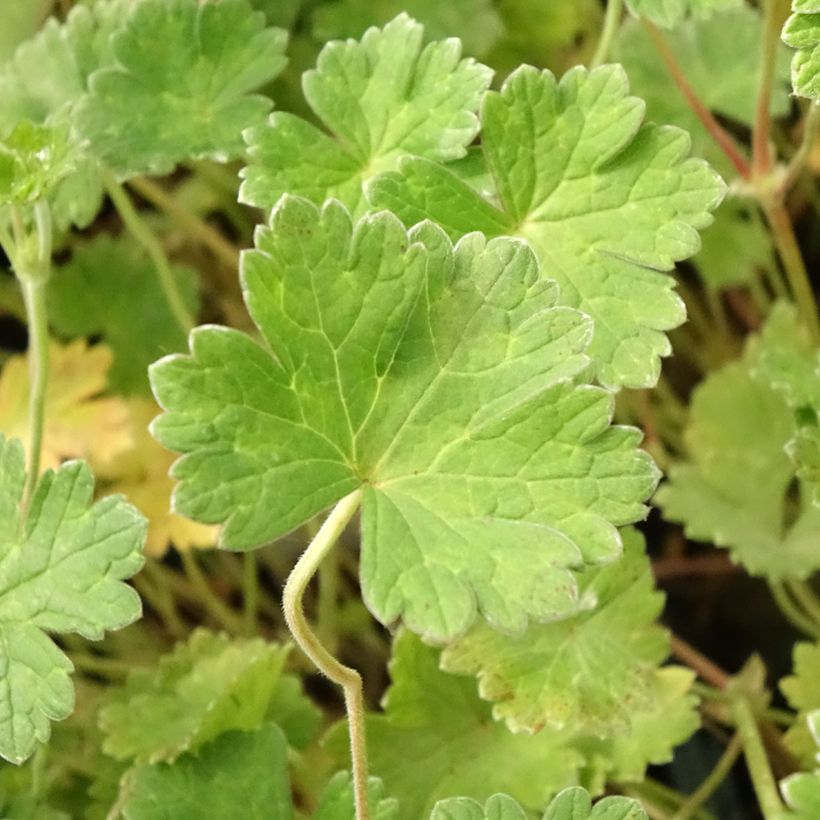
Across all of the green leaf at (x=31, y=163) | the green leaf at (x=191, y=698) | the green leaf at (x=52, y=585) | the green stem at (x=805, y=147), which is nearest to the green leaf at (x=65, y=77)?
the green leaf at (x=31, y=163)

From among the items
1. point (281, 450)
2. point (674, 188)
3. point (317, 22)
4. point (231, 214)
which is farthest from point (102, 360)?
point (674, 188)

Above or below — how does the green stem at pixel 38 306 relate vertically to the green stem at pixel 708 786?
above

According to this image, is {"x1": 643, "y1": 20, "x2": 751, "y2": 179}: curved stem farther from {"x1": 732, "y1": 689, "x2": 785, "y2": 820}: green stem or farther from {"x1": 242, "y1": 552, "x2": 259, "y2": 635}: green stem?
{"x1": 242, "y1": 552, "x2": 259, "y2": 635}: green stem

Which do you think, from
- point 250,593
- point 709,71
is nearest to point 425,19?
point 709,71

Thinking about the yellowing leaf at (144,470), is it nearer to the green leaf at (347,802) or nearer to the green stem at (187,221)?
the green stem at (187,221)

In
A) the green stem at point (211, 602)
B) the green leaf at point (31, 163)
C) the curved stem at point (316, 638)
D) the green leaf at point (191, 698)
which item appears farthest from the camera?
the green stem at point (211, 602)

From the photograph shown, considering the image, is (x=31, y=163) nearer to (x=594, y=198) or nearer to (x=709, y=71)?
(x=594, y=198)

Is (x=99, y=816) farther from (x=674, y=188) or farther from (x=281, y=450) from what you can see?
(x=674, y=188)
